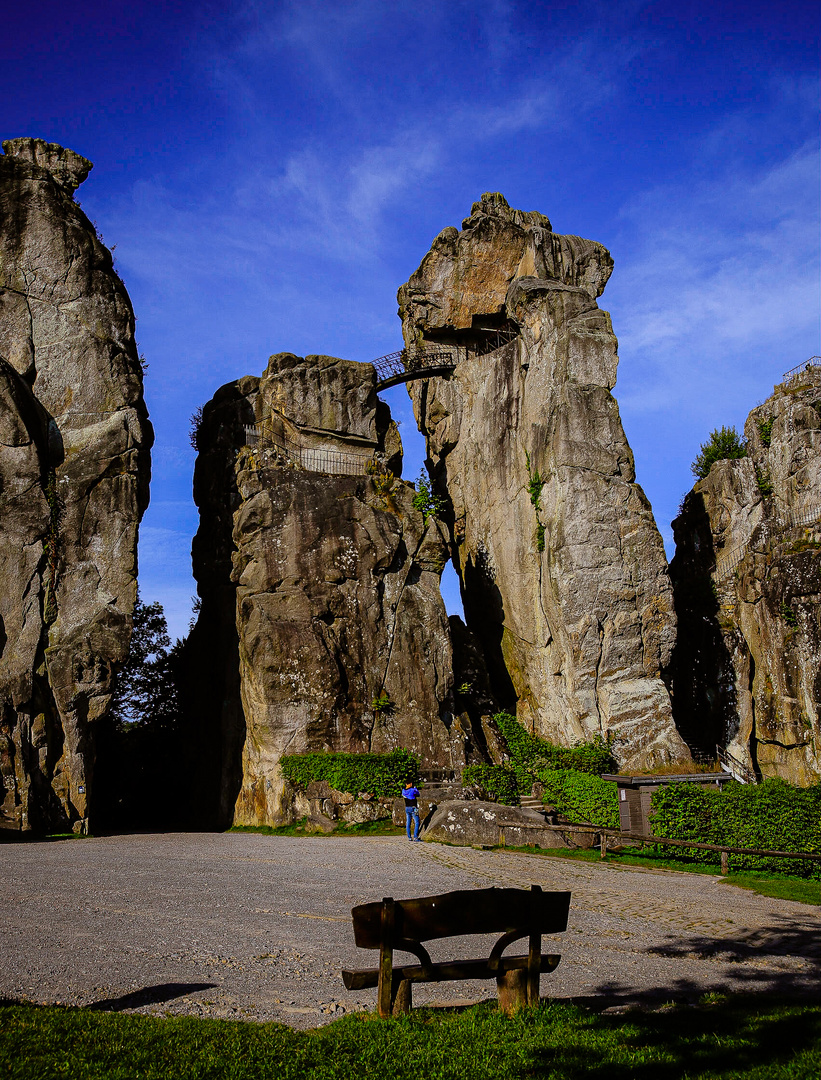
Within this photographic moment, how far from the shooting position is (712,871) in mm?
17984

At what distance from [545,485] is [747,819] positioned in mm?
19754

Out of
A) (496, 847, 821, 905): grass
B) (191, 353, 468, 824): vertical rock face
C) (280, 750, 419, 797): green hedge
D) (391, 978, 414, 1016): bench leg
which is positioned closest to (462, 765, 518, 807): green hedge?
(280, 750, 419, 797): green hedge

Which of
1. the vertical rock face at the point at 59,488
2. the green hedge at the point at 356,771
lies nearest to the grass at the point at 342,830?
the green hedge at the point at 356,771

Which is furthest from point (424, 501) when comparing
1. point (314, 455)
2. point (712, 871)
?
point (712, 871)

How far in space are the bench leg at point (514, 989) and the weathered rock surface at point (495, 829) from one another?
14.0m

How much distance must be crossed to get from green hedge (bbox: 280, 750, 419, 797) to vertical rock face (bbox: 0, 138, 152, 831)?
19.8 feet

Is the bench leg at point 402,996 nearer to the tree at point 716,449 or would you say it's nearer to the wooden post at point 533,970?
the wooden post at point 533,970

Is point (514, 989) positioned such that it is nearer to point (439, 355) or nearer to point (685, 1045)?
point (685, 1045)

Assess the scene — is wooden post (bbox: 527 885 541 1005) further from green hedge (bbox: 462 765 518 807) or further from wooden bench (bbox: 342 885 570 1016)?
green hedge (bbox: 462 765 518 807)

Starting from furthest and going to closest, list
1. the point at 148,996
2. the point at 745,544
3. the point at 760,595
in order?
the point at 745,544
the point at 760,595
the point at 148,996

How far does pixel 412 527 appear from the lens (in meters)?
32.6

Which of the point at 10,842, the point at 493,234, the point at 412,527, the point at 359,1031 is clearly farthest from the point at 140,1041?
the point at 493,234

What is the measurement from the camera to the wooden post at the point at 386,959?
5.70m

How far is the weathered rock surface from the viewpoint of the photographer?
64.4 ft
